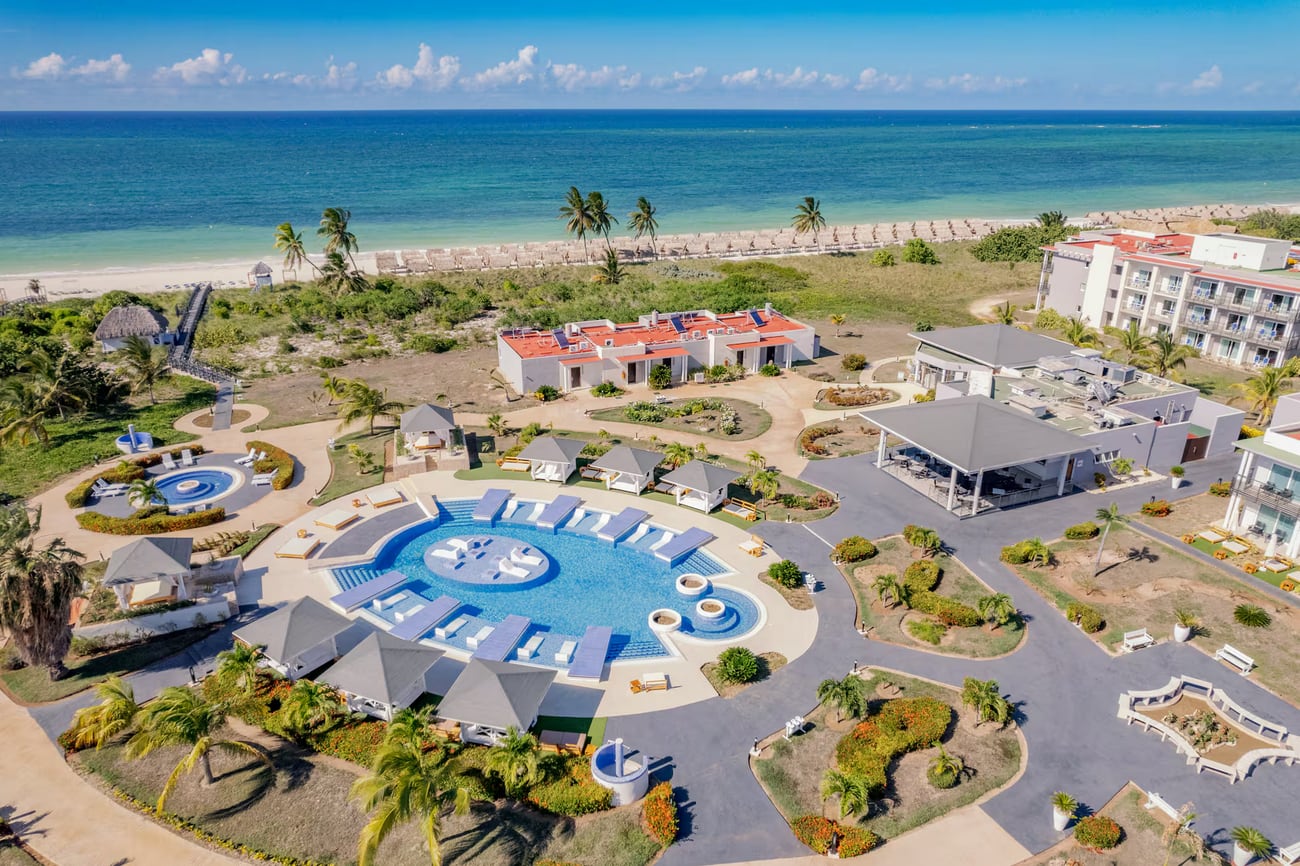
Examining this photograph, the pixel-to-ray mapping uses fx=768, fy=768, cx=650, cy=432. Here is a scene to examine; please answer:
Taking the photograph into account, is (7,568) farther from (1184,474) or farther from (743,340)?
(1184,474)


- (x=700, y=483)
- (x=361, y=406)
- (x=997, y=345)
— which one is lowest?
(x=700, y=483)

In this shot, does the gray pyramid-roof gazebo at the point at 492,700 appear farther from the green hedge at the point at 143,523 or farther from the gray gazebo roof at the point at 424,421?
the gray gazebo roof at the point at 424,421

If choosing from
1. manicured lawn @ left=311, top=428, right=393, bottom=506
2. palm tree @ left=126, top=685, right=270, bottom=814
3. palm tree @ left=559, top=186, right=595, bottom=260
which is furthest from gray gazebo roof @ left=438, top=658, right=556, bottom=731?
palm tree @ left=559, top=186, right=595, bottom=260

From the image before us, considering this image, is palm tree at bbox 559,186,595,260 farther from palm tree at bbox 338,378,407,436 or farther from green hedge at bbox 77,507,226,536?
green hedge at bbox 77,507,226,536

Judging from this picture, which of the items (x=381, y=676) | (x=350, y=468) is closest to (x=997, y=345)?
(x=350, y=468)

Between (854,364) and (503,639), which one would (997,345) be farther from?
(503,639)

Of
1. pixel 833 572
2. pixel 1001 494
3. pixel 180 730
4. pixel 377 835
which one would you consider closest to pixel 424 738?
pixel 377 835

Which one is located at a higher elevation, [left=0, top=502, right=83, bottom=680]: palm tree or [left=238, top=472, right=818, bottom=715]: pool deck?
[left=0, top=502, right=83, bottom=680]: palm tree
